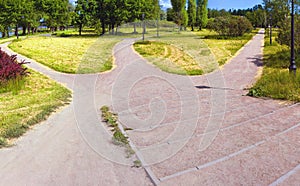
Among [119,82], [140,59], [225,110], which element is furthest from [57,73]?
[225,110]

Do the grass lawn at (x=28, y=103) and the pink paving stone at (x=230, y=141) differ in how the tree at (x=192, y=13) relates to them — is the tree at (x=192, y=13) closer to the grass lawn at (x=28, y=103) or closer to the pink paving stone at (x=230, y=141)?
the grass lawn at (x=28, y=103)

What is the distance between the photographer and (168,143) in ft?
16.8

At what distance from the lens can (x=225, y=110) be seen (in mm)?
7215

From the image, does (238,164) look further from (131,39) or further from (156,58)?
(131,39)

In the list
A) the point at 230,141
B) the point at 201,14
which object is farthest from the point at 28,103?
the point at 201,14

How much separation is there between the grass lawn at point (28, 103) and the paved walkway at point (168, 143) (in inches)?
13.0

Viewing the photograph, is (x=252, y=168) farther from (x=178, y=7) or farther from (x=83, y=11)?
(x=178, y=7)

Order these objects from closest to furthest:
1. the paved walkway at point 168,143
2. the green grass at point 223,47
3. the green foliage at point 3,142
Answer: the paved walkway at point 168,143 < the green foliage at point 3,142 < the green grass at point 223,47

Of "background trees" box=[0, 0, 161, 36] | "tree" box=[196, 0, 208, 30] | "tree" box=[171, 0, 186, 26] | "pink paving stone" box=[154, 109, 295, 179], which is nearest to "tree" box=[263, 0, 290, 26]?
"background trees" box=[0, 0, 161, 36]

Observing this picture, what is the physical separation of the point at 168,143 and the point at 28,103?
505 centimetres

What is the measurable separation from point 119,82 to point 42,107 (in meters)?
4.15

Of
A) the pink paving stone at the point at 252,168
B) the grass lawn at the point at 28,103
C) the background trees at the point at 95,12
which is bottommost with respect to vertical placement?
the pink paving stone at the point at 252,168

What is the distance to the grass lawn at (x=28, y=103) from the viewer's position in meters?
5.86

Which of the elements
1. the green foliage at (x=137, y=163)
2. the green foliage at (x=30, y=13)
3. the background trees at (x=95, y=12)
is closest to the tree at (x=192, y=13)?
the background trees at (x=95, y=12)
